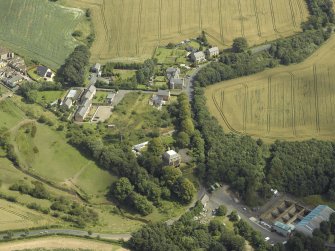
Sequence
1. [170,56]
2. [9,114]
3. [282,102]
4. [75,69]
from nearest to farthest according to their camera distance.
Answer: [9,114], [282,102], [75,69], [170,56]

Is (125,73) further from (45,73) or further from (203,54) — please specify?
(203,54)

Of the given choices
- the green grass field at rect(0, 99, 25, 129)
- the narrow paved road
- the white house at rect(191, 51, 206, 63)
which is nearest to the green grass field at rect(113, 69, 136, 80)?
the white house at rect(191, 51, 206, 63)

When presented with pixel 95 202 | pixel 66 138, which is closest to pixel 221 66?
pixel 66 138

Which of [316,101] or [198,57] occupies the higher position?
[198,57]

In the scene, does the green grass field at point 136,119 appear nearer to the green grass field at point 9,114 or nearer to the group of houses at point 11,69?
the green grass field at point 9,114

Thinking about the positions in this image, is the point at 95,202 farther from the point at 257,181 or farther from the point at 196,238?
the point at 257,181

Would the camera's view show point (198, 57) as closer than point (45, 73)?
No

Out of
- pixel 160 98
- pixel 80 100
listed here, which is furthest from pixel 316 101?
pixel 80 100

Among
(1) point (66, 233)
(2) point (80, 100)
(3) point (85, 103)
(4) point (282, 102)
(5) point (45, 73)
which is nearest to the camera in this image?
(1) point (66, 233)
